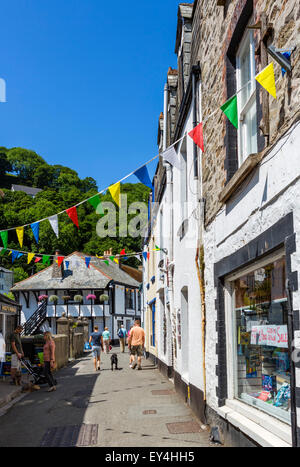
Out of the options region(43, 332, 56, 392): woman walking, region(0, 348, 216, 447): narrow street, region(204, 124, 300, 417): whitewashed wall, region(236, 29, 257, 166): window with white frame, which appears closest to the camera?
region(204, 124, 300, 417): whitewashed wall

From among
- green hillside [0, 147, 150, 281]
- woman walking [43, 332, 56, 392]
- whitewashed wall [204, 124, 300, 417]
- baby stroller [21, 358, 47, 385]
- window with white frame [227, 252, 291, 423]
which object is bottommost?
baby stroller [21, 358, 47, 385]

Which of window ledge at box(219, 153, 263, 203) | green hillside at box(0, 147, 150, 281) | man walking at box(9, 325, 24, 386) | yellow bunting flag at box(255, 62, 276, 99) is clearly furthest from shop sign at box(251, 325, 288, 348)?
green hillside at box(0, 147, 150, 281)

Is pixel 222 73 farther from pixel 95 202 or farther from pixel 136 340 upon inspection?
pixel 136 340

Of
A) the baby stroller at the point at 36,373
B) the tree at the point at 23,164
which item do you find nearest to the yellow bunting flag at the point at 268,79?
the baby stroller at the point at 36,373

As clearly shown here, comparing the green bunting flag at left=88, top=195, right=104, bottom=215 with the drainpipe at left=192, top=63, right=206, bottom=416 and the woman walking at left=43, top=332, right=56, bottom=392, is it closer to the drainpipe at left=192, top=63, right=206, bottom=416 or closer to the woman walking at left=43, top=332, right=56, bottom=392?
the drainpipe at left=192, top=63, right=206, bottom=416

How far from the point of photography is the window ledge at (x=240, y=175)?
4746mm

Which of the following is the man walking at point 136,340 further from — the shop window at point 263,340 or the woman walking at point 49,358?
the shop window at point 263,340

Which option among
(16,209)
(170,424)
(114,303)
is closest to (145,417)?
(170,424)

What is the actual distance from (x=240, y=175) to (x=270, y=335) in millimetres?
1724

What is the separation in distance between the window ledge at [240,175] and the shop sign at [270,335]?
1.61 m

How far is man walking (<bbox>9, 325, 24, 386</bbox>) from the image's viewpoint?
12.0 meters

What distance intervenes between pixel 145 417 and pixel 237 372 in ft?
8.37

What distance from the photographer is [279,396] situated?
459cm

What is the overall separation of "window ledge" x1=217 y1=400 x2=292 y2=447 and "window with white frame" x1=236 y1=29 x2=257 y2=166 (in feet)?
9.63
